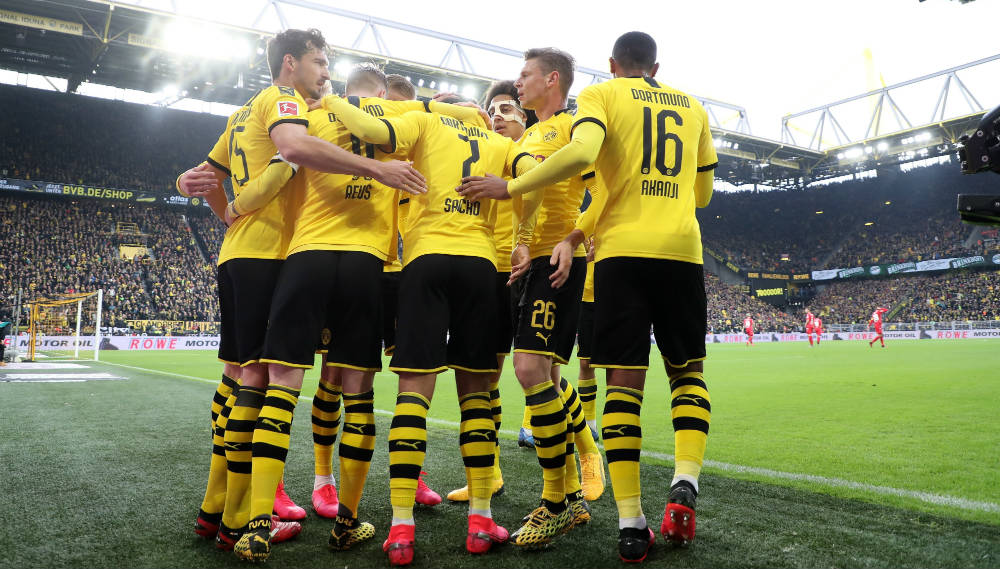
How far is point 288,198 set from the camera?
3.01 meters

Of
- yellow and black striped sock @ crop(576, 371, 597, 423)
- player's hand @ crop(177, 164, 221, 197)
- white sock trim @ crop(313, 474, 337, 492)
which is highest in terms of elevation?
player's hand @ crop(177, 164, 221, 197)

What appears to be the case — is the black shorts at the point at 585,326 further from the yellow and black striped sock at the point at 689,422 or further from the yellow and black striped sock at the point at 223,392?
the yellow and black striped sock at the point at 223,392

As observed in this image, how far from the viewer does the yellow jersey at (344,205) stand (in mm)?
2734

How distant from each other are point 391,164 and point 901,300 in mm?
49304

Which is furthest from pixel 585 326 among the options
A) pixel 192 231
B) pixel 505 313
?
pixel 192 231

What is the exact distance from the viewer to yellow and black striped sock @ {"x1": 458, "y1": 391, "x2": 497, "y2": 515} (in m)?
2.65

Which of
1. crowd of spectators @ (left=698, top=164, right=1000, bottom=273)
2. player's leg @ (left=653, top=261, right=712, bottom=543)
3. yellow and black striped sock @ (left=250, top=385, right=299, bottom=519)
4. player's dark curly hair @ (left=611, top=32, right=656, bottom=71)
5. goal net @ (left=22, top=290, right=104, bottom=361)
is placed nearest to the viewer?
yellow and black striped sock @ (left=250, top=385, right=299, bottom=519)

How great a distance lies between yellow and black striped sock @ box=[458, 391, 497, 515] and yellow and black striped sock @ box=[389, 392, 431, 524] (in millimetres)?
176

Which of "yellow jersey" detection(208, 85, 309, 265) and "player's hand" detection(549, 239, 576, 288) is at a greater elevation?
"yellow jersey" detection(208, 85, 309, 265)

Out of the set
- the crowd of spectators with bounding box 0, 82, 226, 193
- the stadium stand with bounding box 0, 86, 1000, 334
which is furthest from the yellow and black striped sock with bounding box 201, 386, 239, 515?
the crowd of spectators with bounding box 0, 82, 226, 193

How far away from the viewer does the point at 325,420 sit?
319 centimetres

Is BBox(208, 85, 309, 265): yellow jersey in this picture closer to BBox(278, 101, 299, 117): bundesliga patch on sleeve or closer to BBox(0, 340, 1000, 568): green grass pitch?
BBox(278, 101, 299, 117): bundesliga patch on sleeve

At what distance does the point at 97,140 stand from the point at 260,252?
3877cm

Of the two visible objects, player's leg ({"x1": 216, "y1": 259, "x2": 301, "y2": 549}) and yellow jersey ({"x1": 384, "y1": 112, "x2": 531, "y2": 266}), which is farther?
yellow jersey ({"x1": 384, "y1": 112, "x2": 531, "y2": 266})
